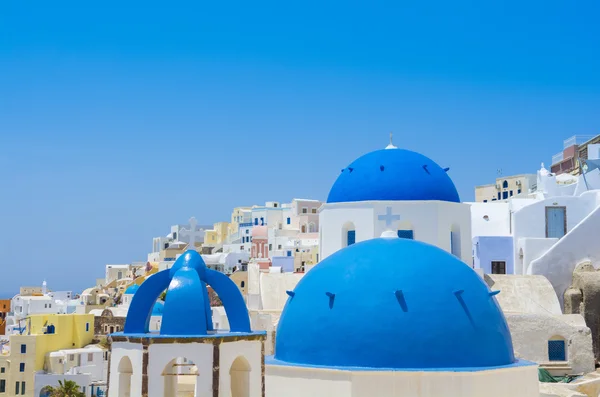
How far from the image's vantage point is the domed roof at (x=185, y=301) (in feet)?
39.0

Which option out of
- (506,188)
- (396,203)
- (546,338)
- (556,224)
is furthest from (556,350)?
(506,188)

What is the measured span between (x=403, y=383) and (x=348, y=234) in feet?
44.2

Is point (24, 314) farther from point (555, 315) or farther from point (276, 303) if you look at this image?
point (555, 315)

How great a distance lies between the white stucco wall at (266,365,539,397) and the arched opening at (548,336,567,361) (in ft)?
46.9

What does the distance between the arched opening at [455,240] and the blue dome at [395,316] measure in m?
11.8

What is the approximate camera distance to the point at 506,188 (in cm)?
6688

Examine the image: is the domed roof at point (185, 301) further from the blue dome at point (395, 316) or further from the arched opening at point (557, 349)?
the arched opening at point (557, 349)

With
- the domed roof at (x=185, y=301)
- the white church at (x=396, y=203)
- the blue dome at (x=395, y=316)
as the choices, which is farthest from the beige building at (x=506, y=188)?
the domed roof at (x=185, y=301)

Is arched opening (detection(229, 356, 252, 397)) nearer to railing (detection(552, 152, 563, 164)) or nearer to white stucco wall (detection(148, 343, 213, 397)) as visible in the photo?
white stucco wall (detection(148, 343, 213, 397))

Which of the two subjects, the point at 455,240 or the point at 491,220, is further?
the point at 491,220

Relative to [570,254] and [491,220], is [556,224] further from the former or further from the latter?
[491,220]

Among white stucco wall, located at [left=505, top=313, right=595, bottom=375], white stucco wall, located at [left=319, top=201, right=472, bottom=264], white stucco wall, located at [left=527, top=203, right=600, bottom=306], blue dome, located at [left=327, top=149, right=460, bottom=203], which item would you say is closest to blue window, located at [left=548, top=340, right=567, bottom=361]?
white stucco wall, located at [left=505, top=313, right=595, bottom=375]

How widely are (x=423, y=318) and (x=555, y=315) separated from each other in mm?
16018

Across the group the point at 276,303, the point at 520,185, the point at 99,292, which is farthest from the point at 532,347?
the point at 99,292
